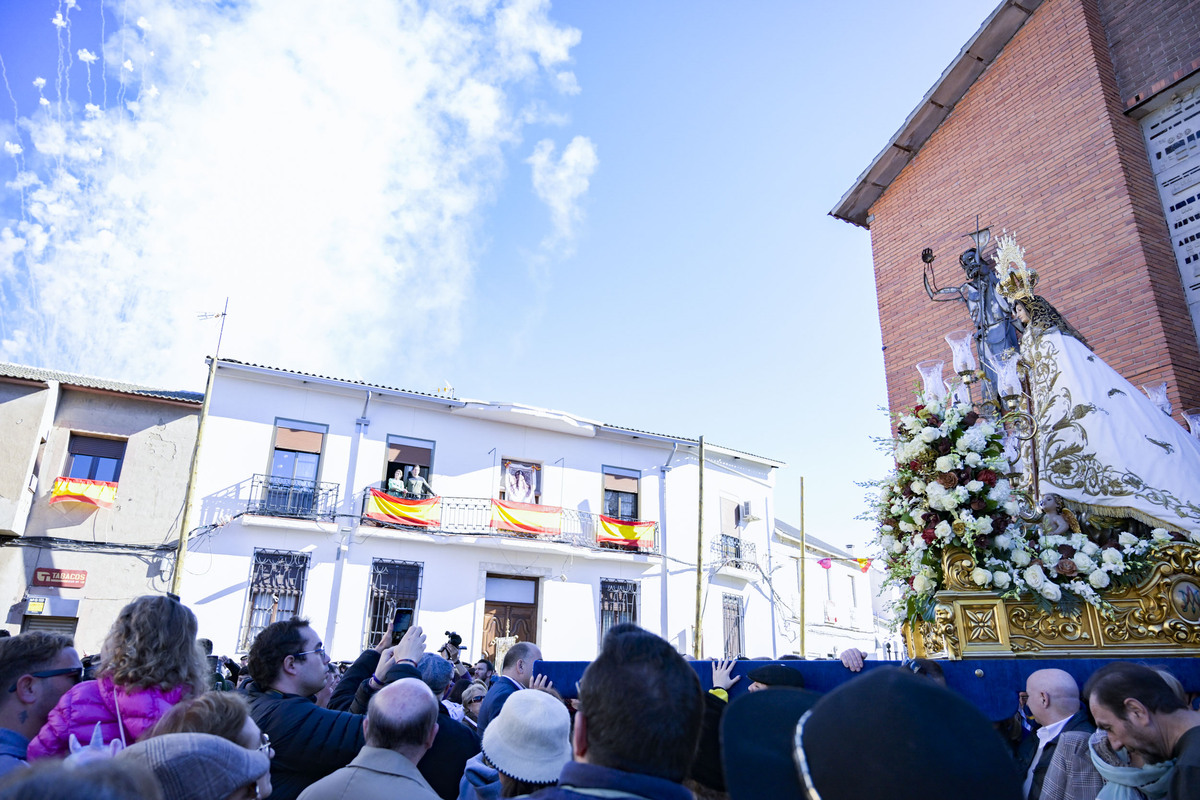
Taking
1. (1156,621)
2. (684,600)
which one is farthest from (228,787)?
(684,600)

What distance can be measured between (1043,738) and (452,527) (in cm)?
1545

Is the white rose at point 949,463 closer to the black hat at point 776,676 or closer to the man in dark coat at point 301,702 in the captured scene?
the black hat at point 776,676

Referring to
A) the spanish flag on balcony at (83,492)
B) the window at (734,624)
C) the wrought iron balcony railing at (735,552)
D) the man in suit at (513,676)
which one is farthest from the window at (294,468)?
the man in suit at (513,676)

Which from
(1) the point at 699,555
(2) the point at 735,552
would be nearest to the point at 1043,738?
(1) the point at 699,555

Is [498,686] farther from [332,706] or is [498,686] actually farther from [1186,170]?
[1186,170]

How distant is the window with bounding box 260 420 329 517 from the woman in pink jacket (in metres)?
14.7

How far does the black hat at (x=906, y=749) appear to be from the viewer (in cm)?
103

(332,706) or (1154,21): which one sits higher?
(1154,21)

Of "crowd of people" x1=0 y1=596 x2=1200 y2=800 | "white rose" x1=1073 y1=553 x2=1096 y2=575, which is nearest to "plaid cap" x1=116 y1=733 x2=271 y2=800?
"crowd of people" x1=0 y1=596 x2=1200 y2=800

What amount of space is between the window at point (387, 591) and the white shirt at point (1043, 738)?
1459 centimetres

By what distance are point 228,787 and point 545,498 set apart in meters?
17.5

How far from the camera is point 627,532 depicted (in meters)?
19.3

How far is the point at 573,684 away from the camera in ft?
14.6

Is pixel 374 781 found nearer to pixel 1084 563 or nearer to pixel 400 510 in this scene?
pixel 1084 563
